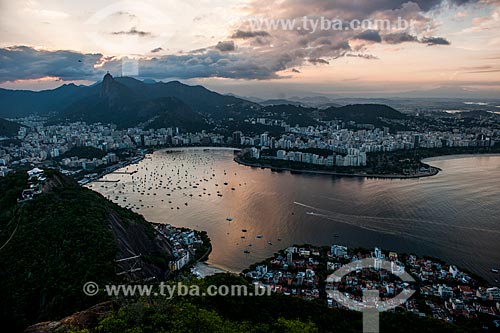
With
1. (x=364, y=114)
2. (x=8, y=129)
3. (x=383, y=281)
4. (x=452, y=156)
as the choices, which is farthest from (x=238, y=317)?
(x=364, y=114)

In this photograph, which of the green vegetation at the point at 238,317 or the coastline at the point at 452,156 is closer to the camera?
the green vegetation at the point at 238,317

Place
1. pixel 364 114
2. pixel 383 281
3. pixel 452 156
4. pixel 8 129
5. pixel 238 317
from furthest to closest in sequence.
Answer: pixel 364 114 → pixel 8 129 → pixel 452 156 → pixel 383 281 → pixel 238 317

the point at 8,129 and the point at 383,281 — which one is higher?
the point at 8,129

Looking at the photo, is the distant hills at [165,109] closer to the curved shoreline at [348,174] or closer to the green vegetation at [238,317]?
the curved shoreline at [348,174]

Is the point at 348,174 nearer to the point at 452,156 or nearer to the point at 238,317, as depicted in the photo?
the point at 452,156

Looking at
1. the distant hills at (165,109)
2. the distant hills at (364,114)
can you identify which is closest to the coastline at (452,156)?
the distant hills at (165,109)

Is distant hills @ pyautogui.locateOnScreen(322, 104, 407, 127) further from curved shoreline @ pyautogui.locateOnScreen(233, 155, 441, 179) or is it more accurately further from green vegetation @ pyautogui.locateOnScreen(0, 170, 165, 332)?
green vegetation @ pyautogui.locateOnScreen(0, 170, 165, 332)

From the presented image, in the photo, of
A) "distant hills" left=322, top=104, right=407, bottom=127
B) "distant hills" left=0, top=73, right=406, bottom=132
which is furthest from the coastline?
"distant hills" left=322, top=104, right=407, bottom=127

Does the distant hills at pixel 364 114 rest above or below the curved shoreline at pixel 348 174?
above

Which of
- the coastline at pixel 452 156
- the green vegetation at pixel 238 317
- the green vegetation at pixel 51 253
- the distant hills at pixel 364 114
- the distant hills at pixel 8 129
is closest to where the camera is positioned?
the green vegetation at pixel 238 317
